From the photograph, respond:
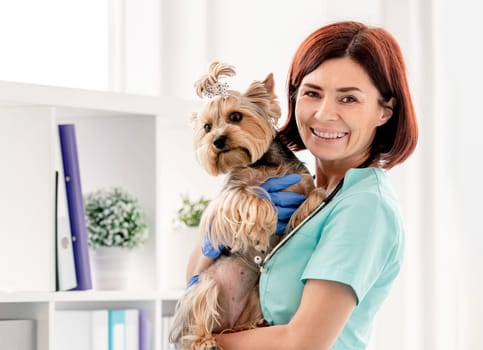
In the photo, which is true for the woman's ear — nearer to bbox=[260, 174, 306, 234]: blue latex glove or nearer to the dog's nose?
bbox=[260, 174, 306, 234]: blue latex glove

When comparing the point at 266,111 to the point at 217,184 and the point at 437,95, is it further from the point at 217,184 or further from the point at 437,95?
the point at 437,95

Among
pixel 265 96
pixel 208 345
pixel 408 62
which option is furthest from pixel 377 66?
pixel 408 62

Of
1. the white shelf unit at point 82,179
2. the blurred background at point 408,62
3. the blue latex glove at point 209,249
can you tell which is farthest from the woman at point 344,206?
the blurred background at point 408,62

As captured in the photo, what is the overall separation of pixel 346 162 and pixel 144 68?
142 cm

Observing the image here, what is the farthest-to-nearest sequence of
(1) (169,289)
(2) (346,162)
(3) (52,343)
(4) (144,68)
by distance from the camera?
(4) (144,68), (1) (169,289), (3) (52,343), (2) (346,162)

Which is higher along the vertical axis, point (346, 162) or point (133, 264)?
point (346, 162)

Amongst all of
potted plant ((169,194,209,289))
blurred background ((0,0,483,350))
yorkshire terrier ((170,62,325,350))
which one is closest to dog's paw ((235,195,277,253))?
yorkshire terrier ((170,62,325,350))

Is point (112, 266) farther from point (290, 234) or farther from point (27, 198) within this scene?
point (290, 234)

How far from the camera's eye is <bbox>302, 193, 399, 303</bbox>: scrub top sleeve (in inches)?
69.1

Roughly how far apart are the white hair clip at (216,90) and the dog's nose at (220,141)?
0.29 feet

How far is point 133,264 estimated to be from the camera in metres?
2.62

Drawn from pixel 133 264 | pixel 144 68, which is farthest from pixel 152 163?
pixel 144 68

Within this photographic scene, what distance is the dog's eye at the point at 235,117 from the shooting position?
1875 millimetres

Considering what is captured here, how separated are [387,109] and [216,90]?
1.16ft
